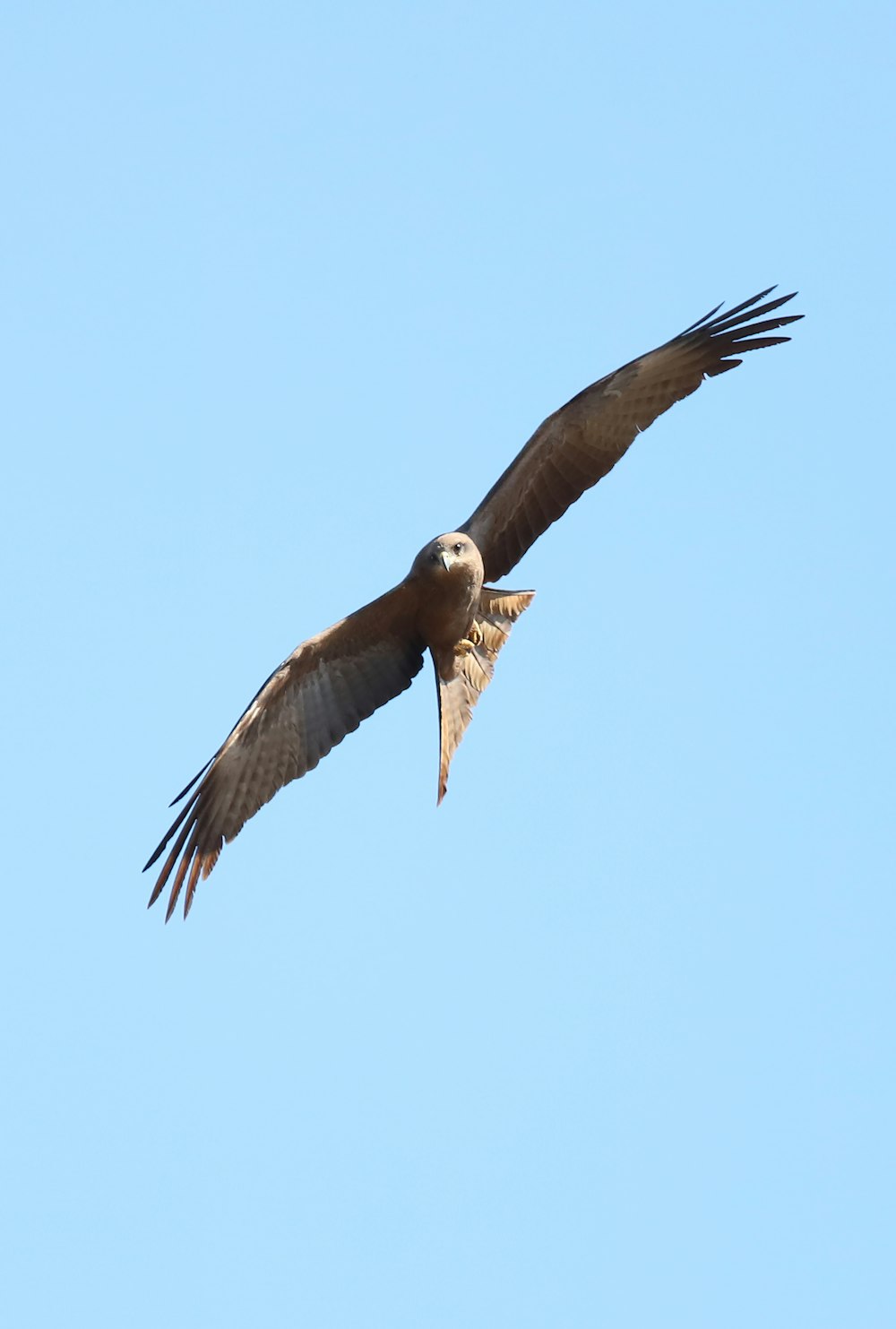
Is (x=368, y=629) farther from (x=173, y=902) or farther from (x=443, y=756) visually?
(x=173, y=902)

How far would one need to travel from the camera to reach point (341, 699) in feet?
30.1

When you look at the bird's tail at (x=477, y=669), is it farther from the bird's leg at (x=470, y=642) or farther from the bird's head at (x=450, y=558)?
the bird's head at (x=450, y=558)

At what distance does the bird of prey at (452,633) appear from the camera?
29.1 ft

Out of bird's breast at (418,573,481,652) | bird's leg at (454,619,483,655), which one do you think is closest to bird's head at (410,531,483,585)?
bird's breast at (418,573,481,652)

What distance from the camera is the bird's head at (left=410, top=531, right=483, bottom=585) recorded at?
27.3 feet

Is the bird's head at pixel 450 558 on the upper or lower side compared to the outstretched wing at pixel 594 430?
lower

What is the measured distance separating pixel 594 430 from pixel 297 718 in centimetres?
215

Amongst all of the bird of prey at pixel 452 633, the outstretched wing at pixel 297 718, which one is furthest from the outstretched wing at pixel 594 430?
the outstretched wing at pixel 297 718

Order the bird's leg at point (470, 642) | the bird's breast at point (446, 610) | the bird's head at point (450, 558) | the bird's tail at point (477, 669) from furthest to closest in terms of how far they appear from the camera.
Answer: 1. the bird's leg at point (470, 642)
2. the bird's tail at point (477, 669)
3. the bird's breast at point (446, 610)
4. the bird's head at point (450, 558)

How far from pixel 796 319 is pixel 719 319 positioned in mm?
449

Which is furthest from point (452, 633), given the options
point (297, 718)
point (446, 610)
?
point (297, 718)

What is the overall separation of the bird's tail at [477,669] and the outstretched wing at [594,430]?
0.17 m

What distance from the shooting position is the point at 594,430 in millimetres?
8922

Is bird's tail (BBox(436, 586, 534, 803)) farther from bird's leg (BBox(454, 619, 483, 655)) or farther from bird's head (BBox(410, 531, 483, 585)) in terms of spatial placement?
bird's head (BBox(410, 531, 483, 585))
